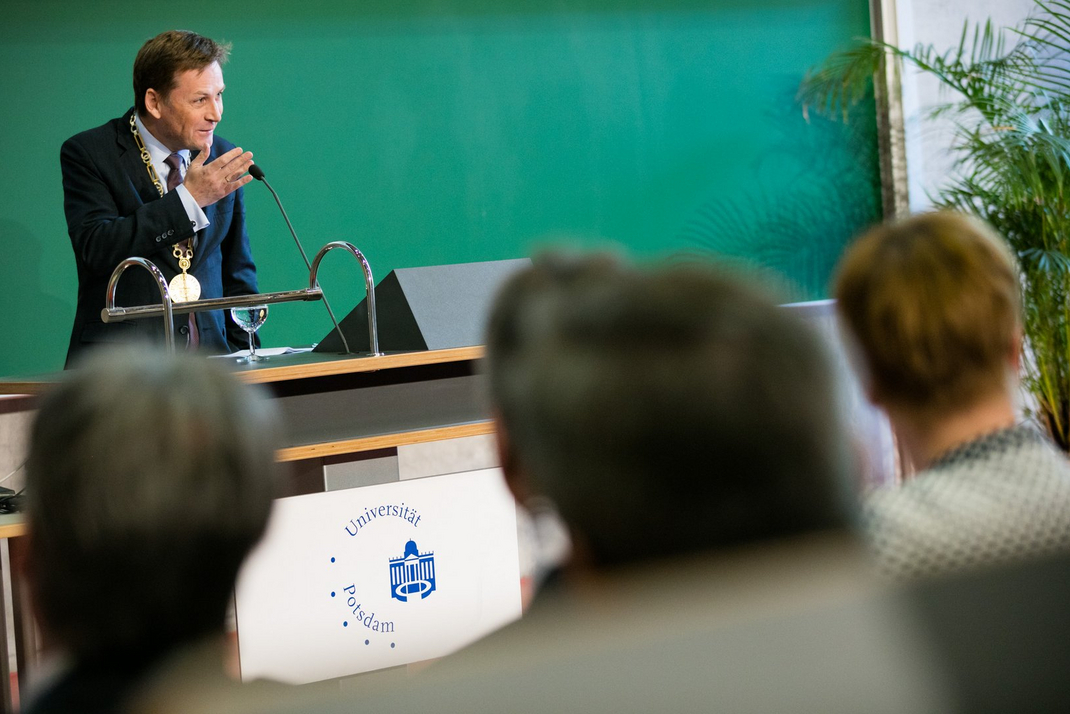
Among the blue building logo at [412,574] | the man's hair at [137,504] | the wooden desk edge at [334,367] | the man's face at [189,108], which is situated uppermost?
the man's face at [189,108]

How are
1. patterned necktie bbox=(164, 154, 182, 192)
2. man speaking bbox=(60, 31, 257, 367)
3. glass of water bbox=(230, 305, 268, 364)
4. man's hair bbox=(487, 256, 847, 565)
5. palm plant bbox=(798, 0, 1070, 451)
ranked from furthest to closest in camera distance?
1. palm plant bbox=(798, 0, 1070, 451)
2. patterned necktie bbox=(164, 154, 182, 192)
3. man speaking bbox=(60, 31, 257, 367)
4. glass of water bbox=(230, 305, 268, 364)
5. man's hair bbox=(487, 256, 847, 565)

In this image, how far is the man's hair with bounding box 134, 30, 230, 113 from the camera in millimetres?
3049

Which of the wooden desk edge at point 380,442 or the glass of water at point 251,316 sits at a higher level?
the glass of water at point 251,316

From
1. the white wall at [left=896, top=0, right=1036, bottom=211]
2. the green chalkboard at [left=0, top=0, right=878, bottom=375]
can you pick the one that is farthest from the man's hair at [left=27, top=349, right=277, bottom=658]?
the white wall at [left=896, top=0, right=1036, bottom=211]

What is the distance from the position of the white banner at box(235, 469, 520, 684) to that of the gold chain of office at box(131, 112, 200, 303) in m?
1.09

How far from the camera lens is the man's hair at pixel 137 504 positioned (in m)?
0.63

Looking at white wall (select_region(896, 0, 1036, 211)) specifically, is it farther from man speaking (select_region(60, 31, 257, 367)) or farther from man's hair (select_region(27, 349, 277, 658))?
man's hair (select_region(27, 349, 277, 658))

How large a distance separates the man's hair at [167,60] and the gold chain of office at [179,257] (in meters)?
0.12

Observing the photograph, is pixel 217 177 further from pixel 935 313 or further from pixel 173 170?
pixel 935 313

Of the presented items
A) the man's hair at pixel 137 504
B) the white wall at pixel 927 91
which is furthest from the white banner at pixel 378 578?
the white wall at pixel 927 91

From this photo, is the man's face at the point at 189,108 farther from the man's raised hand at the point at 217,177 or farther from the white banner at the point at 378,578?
the white banner at the point at 378,578

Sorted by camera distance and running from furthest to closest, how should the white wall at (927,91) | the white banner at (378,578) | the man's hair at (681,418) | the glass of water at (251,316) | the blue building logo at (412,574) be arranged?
the white wall at (927,91)
the glass of water at (251,316)
the blue building logo at (412,574)
the white banner at (378,578)
the man's hair at (681,418)

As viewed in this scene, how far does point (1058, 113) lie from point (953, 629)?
4.30 meters

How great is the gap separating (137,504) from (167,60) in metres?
2.71
